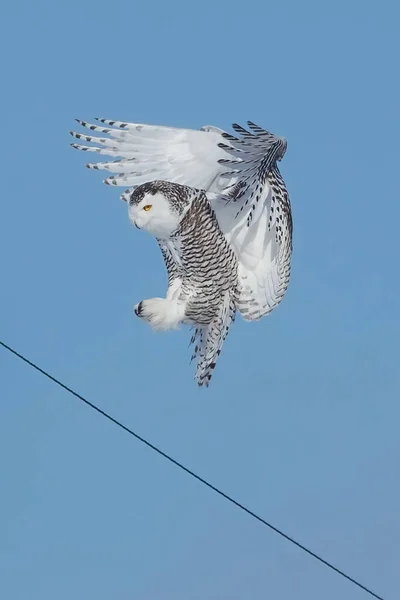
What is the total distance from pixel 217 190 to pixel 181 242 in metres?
0.29

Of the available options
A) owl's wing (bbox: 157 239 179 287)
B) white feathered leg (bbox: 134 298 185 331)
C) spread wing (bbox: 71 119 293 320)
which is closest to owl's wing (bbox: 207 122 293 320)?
spread wing (bbox: 71 119 293 320)

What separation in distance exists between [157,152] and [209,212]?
0.31 metres

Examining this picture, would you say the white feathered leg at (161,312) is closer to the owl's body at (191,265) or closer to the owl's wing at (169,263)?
the owl's body at (191,265)

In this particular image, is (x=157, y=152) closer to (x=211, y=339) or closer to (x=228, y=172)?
(x=228, y=172)

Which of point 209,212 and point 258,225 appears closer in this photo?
point 209,212

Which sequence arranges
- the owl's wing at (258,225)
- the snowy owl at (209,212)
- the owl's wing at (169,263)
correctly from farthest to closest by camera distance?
the owl's wing at (169,263), the owl's wing at (258,225), the snowy owl at (209,212)

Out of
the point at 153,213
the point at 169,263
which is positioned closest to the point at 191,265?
the point at 169,263

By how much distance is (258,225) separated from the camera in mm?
5273

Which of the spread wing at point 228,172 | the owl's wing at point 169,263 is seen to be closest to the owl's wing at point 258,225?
the spread wing at point 228,172

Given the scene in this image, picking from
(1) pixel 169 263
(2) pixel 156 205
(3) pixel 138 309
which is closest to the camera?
(2) pixel 156 205

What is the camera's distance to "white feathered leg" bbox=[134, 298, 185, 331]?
498 centimetres

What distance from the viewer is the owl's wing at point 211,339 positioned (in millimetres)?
5273

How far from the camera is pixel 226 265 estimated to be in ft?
16.9

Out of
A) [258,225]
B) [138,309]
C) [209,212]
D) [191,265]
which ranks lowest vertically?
[138,309]
